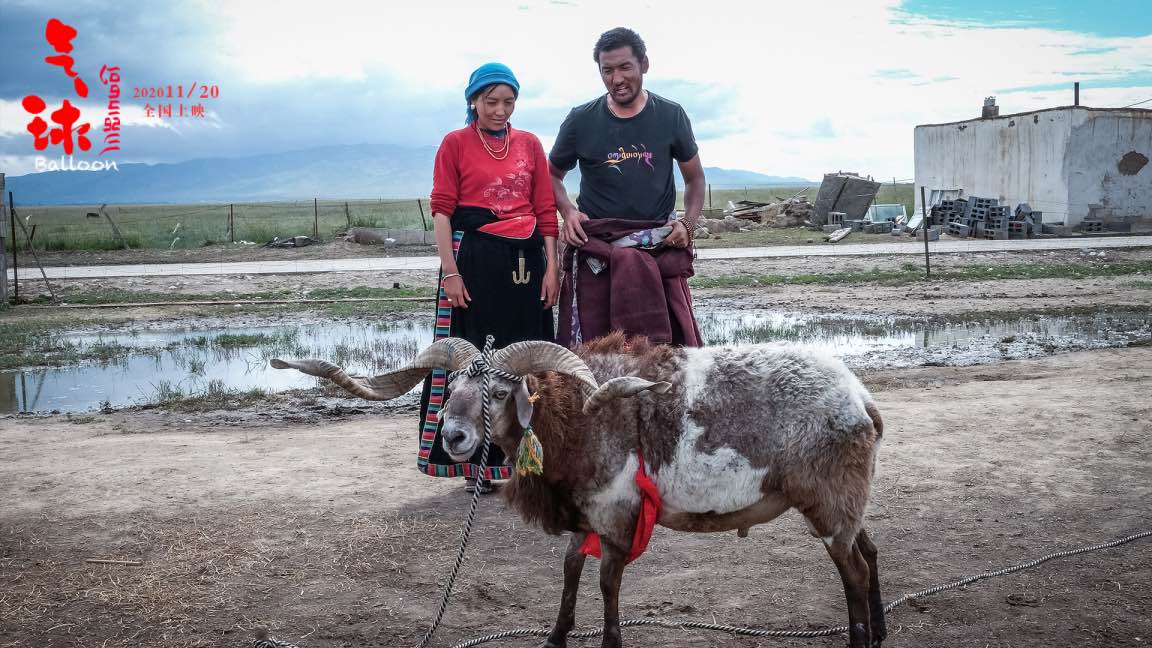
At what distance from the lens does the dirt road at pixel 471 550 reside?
446 cm

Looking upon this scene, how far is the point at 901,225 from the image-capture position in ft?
100

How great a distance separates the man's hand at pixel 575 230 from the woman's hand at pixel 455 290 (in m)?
0.66

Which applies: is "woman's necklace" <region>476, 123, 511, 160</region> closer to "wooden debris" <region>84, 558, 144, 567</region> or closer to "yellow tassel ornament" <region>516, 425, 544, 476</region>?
"yellow tassel ornament" <region>516, 425, 544, 476</region>

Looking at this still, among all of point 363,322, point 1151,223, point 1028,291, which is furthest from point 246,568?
point 1151,223

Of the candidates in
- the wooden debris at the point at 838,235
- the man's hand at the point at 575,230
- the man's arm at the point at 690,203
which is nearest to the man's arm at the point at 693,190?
the man's arm at the point at 690,203

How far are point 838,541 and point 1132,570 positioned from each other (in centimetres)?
198

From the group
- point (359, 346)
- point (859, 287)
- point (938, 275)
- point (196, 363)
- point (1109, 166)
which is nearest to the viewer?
point (196, 363)

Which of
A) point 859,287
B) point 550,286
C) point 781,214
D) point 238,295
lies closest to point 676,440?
point 550,286

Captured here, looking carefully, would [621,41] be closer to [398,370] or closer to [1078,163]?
[398,370]

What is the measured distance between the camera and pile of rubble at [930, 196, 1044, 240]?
26938 mm

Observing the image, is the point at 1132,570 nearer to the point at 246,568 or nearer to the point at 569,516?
the point at 569,516

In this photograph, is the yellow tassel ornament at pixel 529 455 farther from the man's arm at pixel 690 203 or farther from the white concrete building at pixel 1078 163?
the white concrete building at pixel 1078 163

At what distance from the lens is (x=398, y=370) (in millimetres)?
4250

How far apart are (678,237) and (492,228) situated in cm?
109
